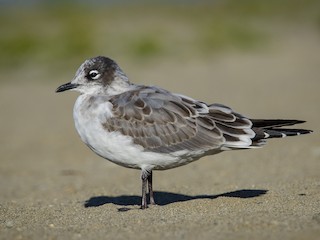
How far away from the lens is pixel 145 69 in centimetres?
2194

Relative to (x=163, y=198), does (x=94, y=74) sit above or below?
above

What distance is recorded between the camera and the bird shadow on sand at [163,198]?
7534mm

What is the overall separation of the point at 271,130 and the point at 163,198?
64.5 inches

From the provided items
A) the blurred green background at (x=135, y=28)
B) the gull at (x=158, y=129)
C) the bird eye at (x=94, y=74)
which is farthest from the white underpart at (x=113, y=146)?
the blurred green background at (x=135, y=28)

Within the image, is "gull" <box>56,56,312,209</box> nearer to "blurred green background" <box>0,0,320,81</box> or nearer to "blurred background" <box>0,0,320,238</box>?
"blurred background" <box>0,0,320,238</box>

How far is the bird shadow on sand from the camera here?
753cm

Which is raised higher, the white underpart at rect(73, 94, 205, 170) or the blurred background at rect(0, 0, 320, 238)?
the blurred background at rect(0, 0, 320, 238)

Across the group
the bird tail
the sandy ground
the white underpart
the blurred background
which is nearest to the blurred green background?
the blurred background

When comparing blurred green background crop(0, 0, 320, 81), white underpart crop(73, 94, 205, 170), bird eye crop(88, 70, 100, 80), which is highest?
blurred green background crop(0, 0, 320, 81)

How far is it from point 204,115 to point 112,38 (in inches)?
851

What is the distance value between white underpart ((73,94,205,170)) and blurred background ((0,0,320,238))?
1.60m

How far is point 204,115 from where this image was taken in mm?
7156

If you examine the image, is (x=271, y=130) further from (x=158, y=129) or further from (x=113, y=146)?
(x=113, y=146)

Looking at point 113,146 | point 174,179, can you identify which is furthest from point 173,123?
point 174,179
